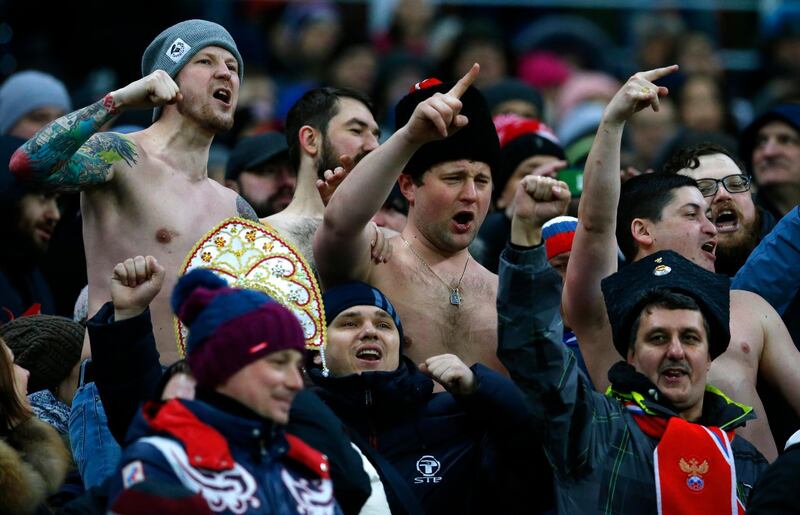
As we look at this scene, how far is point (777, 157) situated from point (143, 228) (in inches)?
171

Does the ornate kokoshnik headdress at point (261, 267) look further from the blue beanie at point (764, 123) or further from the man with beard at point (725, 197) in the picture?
the blue beanie at point (764, 123)

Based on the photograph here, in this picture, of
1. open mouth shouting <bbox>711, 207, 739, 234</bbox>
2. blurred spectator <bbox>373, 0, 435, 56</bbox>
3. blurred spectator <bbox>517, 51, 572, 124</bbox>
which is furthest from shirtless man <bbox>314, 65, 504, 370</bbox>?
blurred spectator <bbox>373, 0, 435, 56</bbox>

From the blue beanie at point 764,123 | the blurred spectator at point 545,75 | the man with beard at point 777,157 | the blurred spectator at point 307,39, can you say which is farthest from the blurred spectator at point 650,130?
the blurred spectator at point 307,39

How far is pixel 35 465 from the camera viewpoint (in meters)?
5.52

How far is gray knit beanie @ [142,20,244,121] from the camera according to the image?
280 inches

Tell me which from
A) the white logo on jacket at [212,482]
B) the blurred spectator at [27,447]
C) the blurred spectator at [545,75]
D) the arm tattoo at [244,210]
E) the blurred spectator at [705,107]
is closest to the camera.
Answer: the white logo on jacket at [212,482]

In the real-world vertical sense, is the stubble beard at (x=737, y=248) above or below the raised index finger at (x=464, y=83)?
below

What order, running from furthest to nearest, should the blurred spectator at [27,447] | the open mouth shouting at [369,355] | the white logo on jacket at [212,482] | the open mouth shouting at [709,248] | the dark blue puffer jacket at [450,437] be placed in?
the open mouth shouting at [709,248]
the open mouth shouting at [369,355]
the dark blue puffer jacket at [450,437]
the blurred spectator at [27,447]
the white logo on jacket at [212,482]

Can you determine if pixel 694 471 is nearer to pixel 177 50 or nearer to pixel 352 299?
pixel 352 299

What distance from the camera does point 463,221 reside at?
6.86 metres

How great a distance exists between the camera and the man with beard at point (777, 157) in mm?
9250

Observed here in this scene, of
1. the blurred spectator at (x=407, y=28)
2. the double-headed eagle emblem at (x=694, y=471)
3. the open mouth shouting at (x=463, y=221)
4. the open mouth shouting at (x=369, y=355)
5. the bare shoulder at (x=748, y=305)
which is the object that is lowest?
the double-headed eagle emblem at (x=694, y=471)

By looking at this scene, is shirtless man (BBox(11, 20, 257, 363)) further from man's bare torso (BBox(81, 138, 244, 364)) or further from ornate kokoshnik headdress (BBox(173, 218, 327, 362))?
ornate kokoshnik headdress (BBox(173, 218, 327, 362))

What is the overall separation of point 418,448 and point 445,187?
4.24ft
